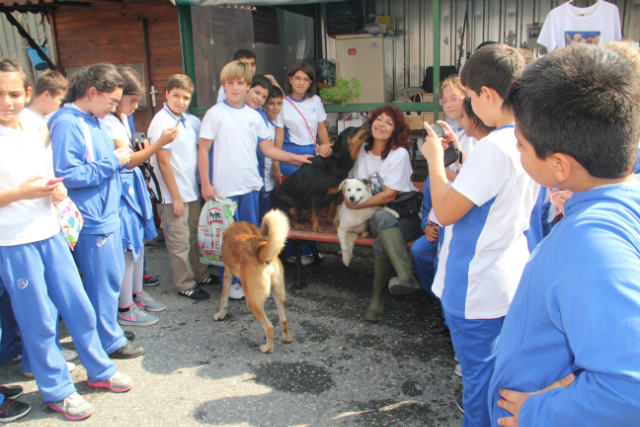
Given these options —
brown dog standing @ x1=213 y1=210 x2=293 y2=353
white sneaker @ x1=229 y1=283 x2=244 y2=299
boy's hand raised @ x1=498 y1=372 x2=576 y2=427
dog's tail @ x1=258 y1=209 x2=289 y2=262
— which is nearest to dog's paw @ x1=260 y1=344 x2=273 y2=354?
brown dog standing @ x1=213 y1=210 x2=293 y2=353

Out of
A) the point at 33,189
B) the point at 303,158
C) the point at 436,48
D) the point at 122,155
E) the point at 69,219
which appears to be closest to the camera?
the point at 33,189

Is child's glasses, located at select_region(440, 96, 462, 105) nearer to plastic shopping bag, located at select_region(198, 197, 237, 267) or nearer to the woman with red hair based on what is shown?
the woman with red hair

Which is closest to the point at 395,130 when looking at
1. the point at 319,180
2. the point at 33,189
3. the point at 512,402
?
the point at 319,180

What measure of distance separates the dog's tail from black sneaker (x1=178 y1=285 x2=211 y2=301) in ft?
4.83

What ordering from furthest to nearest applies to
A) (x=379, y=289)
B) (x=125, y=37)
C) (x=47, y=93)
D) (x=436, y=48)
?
1. (x=125, y=37)
2. (x=436, y=48)
3. (x=47, y=93)
4. (x=379, y=289)

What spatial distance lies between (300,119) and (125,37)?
499 centimetres

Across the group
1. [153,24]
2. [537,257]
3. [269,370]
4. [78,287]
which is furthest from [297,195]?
[153,24]

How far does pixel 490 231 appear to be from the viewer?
187 centimetres

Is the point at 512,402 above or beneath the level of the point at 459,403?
above

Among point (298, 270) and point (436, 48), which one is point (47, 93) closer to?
point (298, 270)

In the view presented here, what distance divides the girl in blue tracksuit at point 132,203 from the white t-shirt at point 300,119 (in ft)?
5.25

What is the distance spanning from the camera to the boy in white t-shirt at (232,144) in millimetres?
4188

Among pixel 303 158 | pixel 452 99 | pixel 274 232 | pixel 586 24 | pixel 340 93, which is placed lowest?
pixel 274 232

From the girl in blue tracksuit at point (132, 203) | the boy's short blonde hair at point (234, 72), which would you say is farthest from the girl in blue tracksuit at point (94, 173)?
the boy's short blonde hair at point (234, 72)
